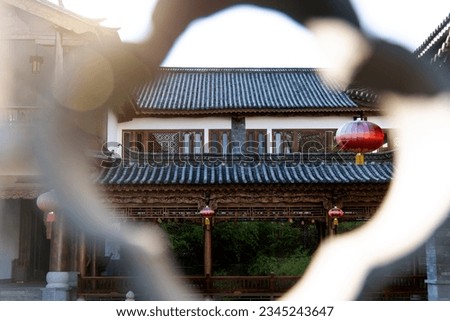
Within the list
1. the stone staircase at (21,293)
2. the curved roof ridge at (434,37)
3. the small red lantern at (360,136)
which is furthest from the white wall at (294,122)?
the curved roof ridge at (434,37)

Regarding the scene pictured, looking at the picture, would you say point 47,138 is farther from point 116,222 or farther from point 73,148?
point 116,222

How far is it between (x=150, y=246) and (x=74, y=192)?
554 centimetres

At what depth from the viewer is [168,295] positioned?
36.1 feet

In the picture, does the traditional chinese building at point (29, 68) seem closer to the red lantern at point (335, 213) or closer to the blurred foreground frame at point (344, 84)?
the blurred foreground frame at point (344, 84)

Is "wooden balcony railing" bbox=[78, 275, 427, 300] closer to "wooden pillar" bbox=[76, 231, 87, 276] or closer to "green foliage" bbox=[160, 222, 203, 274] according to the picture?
"wooden pillar" bbox=[76, 231, 87, 276]

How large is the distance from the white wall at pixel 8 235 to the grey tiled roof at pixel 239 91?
158 inches

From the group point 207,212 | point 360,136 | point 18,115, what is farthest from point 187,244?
point 360,136

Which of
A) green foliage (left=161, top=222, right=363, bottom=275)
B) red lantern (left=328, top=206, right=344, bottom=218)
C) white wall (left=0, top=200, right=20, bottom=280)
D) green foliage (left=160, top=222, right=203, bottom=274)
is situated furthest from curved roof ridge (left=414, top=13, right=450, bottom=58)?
green foliage (left=160, top=222, right=203, bottom=274)

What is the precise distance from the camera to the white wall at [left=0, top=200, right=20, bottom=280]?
1262cm

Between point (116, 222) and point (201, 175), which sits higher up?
point (201, 175)

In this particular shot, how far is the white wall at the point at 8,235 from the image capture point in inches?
497

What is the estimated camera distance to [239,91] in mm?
16188
